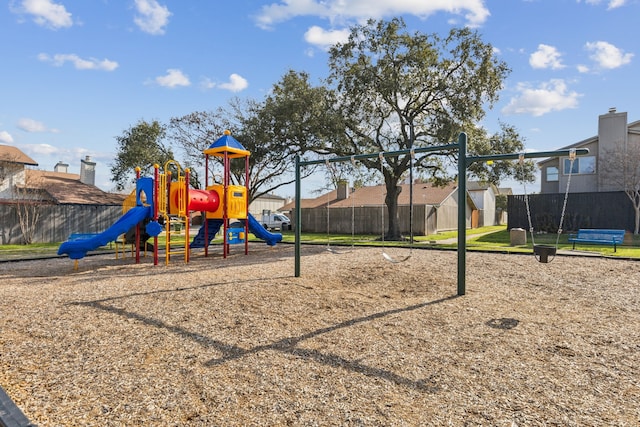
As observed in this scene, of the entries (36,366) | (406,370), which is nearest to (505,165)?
(406,370)

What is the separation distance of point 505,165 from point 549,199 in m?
7.72

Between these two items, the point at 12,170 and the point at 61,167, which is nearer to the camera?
the point at 12,170

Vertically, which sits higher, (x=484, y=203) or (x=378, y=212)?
(x=484, y=203)

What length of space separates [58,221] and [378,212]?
18992mm

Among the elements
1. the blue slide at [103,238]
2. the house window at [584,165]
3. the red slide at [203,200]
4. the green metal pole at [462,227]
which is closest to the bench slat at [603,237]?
the green metal pole at [462,227]

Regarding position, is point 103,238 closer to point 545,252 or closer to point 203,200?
point 203,200

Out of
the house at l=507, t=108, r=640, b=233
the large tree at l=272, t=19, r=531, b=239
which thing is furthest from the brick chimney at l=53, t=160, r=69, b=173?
the house at l=507, t=108, r=640, b=233

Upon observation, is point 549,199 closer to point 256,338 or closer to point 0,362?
point 256,338

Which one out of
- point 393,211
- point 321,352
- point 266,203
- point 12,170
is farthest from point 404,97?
point 266,203

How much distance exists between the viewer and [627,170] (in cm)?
2030

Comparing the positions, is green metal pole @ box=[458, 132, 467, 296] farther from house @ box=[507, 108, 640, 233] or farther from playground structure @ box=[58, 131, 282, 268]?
house @ box=[507, 108, 640, 233]

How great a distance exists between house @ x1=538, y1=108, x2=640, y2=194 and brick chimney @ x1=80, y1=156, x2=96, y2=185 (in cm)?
3247

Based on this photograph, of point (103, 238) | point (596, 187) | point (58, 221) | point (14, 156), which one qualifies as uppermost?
point (14, 156)

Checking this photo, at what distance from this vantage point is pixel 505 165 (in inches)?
707
